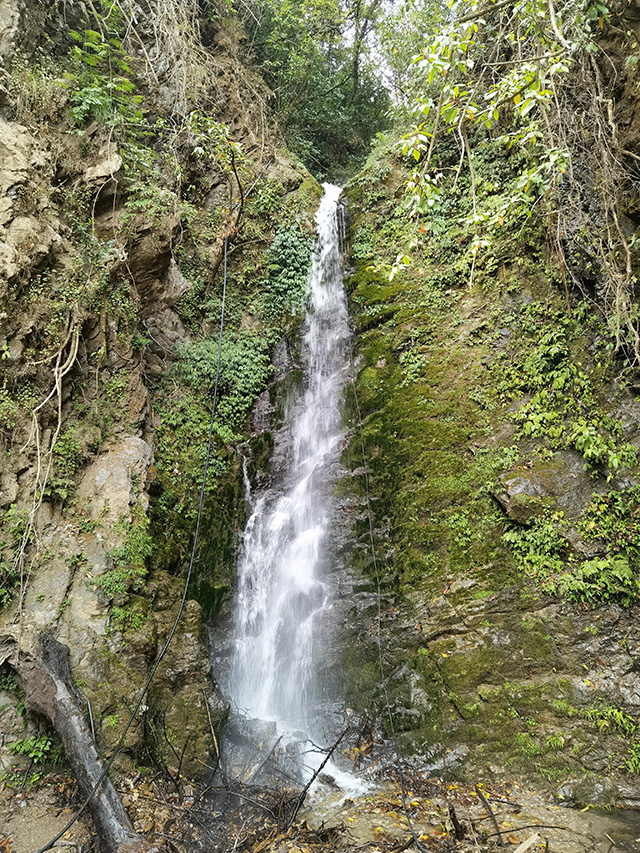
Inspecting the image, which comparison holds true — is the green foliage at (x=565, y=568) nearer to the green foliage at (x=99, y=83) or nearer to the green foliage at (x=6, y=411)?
the green foliage at (x=6, y=411)

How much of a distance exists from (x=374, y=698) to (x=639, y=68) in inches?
286

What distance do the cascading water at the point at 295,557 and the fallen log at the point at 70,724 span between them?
2223mm

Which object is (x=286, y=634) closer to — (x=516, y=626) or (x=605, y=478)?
(x=516, y=626)

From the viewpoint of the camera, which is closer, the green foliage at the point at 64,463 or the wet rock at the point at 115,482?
the green foliage at the point at 64,463

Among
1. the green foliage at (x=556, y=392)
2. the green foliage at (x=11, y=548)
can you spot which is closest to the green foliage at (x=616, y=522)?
the green foliage at (x=556, y=392)

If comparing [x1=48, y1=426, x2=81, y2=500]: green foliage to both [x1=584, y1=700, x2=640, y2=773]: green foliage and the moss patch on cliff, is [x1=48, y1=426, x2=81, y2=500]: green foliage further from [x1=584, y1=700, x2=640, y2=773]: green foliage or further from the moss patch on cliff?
[x1=584, y1=700, x2=640, y2=773]: green foliage

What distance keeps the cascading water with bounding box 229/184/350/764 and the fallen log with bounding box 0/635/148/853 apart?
2.22 metres

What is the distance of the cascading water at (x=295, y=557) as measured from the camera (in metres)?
5.71

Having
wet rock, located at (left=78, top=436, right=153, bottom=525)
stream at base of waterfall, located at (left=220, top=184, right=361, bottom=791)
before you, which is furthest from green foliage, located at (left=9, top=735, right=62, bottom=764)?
wet rock, located at (left=78, top=436, right=153, bottom=525)

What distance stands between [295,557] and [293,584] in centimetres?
38

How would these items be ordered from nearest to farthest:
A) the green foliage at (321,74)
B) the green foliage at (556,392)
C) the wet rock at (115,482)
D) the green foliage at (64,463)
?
the green foliage at (556,392), the green foliage at (64,463), the wet rock at (115,482), the green foliage at (321,74)

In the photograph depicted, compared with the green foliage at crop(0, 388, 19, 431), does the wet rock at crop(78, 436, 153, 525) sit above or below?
below

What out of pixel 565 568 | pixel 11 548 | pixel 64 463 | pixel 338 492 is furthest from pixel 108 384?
pixel 565 568

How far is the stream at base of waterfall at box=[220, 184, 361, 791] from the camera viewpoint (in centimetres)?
499
